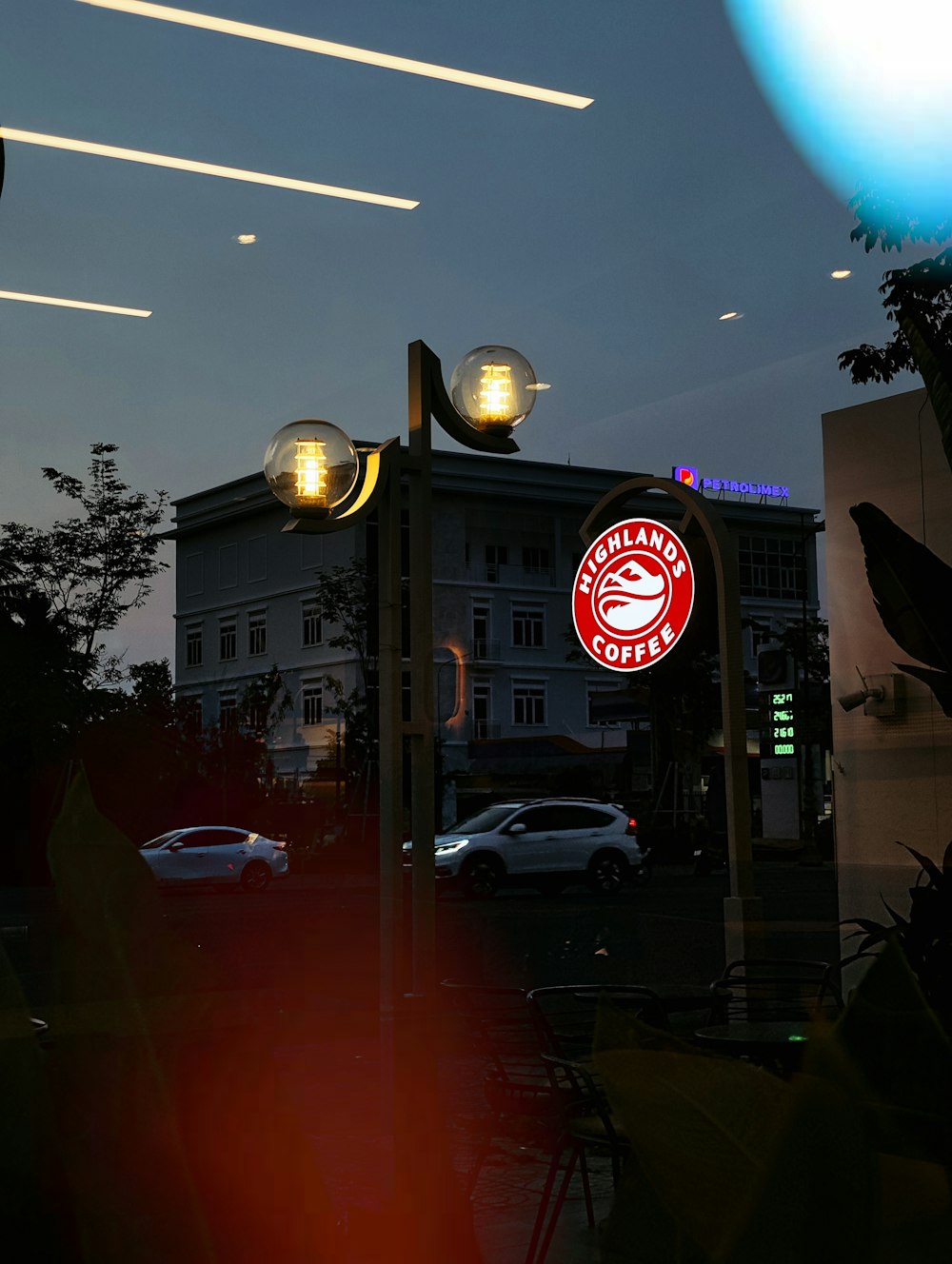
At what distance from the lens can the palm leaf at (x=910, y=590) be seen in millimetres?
521

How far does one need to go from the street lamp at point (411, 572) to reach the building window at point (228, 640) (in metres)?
32.0

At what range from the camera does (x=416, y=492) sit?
5250 mm

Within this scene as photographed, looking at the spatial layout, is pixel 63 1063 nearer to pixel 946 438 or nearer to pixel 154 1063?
pixel 154 1063

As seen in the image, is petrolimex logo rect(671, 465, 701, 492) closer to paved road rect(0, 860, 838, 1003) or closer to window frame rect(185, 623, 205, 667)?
paved road rect(0, 860, 838, 1003)

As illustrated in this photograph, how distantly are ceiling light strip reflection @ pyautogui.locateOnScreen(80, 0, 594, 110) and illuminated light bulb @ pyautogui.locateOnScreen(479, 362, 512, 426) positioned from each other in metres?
1.84

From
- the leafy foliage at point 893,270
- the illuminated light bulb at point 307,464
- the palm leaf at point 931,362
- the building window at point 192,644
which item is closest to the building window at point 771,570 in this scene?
the building window at point 192,644

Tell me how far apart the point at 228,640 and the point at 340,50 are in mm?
31042

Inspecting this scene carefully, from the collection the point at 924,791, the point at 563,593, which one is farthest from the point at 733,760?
the point at 563,593

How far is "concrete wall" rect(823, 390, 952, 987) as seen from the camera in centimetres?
764

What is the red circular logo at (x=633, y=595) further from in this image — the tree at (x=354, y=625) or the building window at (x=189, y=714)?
the tree at (x=354, y=625)

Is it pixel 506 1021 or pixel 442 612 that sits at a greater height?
pixel 442 612

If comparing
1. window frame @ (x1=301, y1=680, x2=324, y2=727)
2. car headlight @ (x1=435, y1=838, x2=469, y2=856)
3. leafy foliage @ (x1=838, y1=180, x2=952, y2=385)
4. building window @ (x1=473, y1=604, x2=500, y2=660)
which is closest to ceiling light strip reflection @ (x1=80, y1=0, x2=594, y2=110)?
leafy foliage @ (x1=838, y1=180, x2=952, y2=385)

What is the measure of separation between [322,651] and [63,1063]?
35.3 m

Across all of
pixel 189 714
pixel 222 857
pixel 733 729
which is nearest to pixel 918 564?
pixel 733 729
